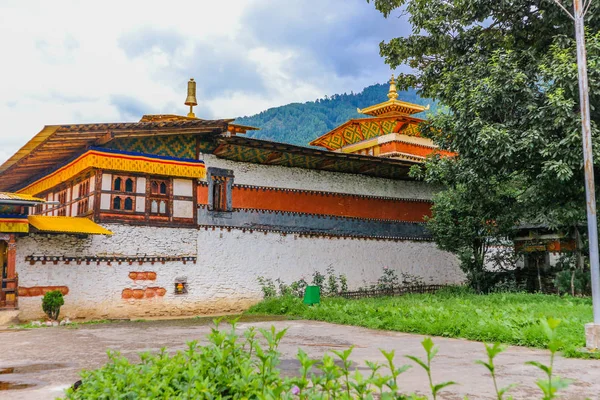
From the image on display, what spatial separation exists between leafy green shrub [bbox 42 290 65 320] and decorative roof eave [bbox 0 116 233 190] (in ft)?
12.1

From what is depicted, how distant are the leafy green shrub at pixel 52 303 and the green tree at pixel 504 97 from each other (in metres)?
9.79

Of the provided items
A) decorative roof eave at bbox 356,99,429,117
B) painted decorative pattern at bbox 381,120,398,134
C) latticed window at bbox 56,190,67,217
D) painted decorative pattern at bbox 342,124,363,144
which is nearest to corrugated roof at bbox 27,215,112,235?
latticed window at bbox 56,190,67,217

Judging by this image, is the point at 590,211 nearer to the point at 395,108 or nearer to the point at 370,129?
the point at 395,108

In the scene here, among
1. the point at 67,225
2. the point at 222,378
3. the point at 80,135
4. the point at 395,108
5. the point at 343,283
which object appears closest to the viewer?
the point at 222,378

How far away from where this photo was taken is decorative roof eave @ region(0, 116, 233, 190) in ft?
40.6

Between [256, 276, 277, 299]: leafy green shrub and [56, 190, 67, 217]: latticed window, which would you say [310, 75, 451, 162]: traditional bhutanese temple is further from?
[56, 190, 67, 217]: latticed window

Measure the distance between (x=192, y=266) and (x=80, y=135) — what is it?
4.37 meters

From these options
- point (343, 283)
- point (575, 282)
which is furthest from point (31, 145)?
point (575, 282)

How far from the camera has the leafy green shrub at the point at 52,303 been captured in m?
11.6

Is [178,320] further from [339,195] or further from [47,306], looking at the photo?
[339,195]

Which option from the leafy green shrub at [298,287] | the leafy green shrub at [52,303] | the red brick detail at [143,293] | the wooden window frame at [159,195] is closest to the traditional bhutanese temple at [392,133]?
the leafy green shrub at [298,287]

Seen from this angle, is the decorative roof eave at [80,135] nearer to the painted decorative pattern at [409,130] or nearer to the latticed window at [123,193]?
the latticed window at [123,193]

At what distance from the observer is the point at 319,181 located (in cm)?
1667

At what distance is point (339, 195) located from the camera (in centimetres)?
1700
